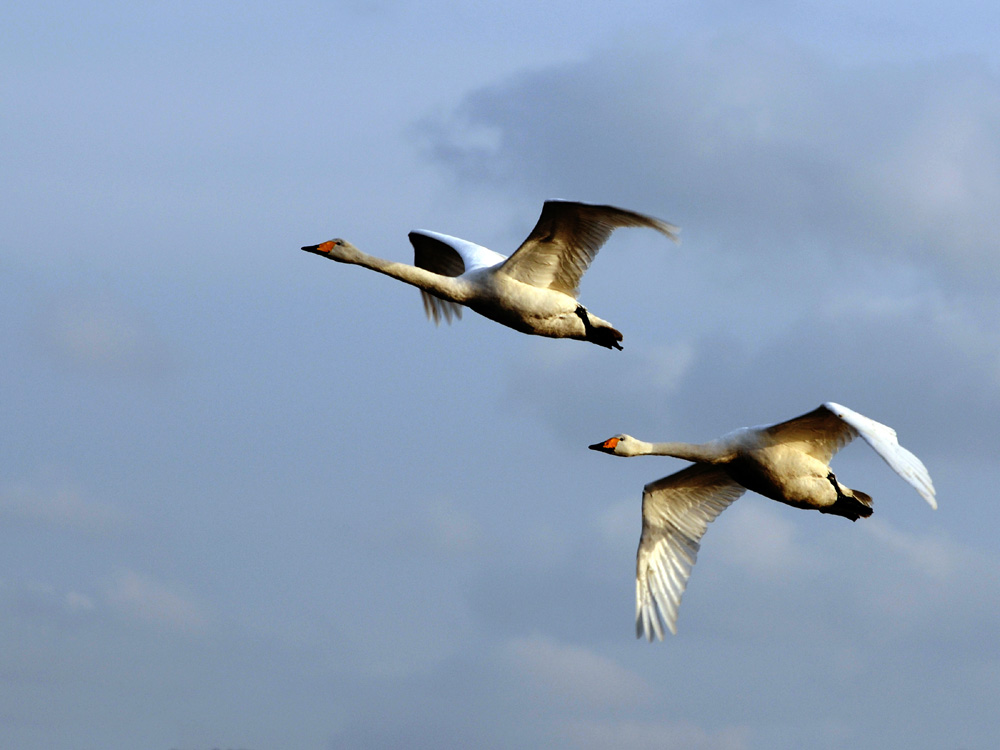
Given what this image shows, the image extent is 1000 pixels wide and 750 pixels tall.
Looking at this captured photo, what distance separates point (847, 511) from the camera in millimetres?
23781

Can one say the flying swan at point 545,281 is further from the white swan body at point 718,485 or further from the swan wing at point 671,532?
the swan wing at point 671,532

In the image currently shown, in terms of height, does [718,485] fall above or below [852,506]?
above

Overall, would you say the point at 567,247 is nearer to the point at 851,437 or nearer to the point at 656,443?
the point at 656,443

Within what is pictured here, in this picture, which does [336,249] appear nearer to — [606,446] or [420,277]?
[420,277]

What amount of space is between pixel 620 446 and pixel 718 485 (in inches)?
69.1

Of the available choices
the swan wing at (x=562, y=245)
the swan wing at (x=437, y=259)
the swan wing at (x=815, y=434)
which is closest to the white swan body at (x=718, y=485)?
A: the swan wing at (x=815, y=434)

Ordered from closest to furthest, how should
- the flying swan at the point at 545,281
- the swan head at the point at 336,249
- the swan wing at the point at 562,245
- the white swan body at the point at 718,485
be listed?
the white swan body at the point at 718,485, the swan wing at the point at 562,245, the flying swan at the point at 545,281, the swan head at the point at 336,249

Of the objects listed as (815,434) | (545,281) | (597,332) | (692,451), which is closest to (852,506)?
(815,434)

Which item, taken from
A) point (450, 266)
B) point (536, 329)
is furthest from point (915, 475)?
point (450, 266)

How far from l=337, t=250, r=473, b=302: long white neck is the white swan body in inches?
119

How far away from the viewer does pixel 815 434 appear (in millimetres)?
23438

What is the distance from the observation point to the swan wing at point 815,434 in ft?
75.3

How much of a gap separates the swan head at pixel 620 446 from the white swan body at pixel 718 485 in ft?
0.05

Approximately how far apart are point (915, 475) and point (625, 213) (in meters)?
5.48
